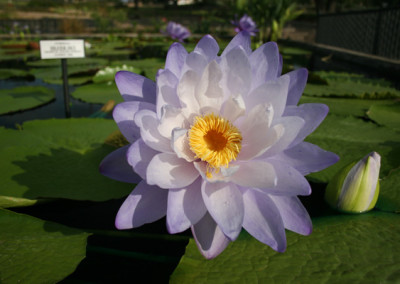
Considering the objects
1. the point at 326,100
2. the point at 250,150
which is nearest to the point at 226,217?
the point at 250,150

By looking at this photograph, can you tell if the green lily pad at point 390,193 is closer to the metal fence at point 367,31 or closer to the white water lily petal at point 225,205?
the white water lily petal at point 225,205

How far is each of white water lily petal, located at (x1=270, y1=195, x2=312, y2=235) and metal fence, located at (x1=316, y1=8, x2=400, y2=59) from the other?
23.8 ft

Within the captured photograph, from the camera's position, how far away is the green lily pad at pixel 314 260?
0.66m

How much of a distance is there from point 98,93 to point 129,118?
2146 millimetres

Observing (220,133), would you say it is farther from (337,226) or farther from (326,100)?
(326,100)

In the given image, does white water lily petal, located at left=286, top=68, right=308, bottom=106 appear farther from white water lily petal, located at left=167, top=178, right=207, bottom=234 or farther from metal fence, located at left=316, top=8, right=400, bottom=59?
metal fence, located at left=316, top=8, right=400, bottom=59

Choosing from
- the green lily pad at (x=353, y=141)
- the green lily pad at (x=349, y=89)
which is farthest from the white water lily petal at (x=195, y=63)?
the green lily pad at (x=349, y=89)

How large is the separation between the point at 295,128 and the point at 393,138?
99 centimetres

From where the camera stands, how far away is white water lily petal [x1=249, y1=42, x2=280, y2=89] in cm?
77

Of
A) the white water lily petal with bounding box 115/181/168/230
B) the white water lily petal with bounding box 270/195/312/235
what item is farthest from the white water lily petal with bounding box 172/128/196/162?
the white water lily petal with bounding box 270/195/312/235

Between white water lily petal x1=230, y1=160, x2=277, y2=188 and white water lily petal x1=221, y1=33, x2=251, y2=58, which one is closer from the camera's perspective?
white water lily petal x1=230, y1=160, x2=277, y2=188

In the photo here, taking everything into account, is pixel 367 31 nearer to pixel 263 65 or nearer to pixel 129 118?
pixel 263 65

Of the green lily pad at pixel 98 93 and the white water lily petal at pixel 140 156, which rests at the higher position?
the white water lily petal at pixel 140 156

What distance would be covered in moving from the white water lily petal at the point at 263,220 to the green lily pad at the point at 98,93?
6.30ft
